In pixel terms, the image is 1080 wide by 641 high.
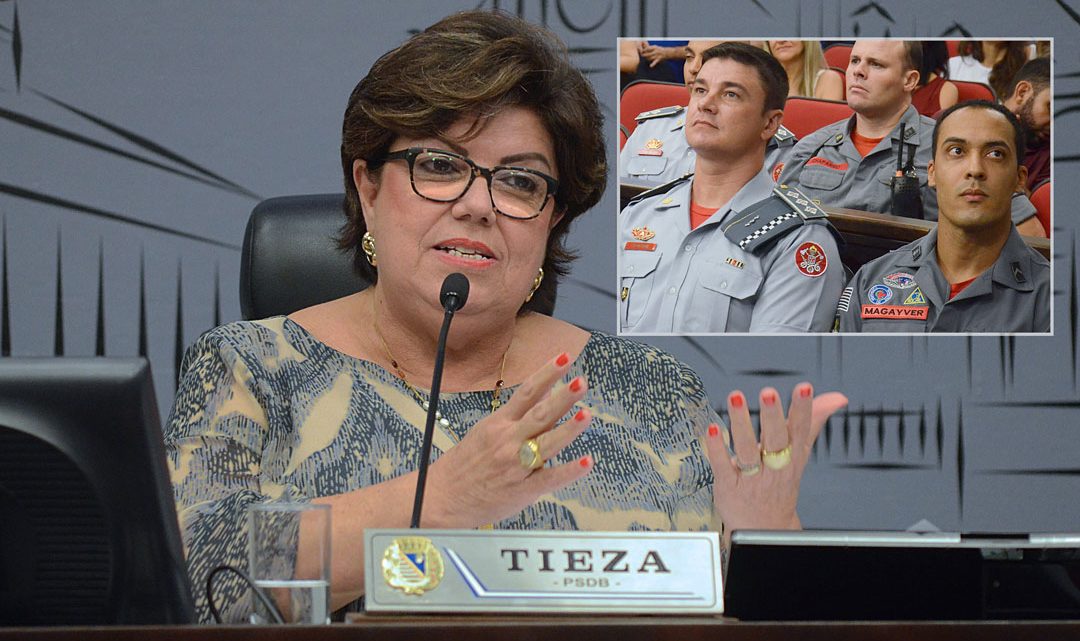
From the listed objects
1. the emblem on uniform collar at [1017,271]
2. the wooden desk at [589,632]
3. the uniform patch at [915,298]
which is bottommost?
the wooden desk at [589,632]

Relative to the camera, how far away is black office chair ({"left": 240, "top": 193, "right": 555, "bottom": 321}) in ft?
6.03

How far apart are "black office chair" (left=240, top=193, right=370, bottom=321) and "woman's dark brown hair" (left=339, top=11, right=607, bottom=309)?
0.10 metres

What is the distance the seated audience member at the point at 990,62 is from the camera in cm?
291

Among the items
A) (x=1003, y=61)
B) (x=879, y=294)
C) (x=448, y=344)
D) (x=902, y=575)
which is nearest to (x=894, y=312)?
(x=879, y=294)

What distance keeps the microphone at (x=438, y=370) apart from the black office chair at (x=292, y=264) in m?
0.33

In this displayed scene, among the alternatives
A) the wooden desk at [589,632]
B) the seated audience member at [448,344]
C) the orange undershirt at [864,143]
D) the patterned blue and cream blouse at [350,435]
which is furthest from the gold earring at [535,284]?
the orange undershirt at [864,143]

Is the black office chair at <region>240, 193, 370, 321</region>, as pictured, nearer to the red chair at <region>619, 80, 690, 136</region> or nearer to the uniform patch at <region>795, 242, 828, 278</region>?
the red chair at <region>619, 80, 690, 136</region>

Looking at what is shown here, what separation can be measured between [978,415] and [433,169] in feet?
6.04

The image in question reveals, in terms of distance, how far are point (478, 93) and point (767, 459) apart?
26.0 inches

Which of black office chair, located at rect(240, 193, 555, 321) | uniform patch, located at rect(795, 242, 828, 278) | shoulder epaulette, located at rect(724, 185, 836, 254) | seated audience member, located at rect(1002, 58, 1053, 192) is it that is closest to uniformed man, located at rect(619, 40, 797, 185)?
shoulder epaulette, located at rect(724, 185, 836, 254)

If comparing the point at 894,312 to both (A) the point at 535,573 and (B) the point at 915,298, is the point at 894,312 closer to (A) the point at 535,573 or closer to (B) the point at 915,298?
(B) the point at 915,298

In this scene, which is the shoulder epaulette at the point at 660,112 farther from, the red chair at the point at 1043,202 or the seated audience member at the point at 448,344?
the seated audience member at the point at 448,344

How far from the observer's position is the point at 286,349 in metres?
1.62

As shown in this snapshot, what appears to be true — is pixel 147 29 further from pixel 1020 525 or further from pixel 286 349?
pixel 1020 525
